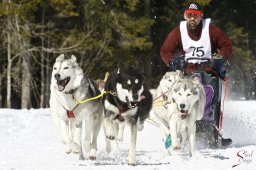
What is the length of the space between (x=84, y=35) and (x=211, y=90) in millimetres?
13310

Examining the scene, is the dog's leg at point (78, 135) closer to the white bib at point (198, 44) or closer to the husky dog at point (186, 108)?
the husky dog at point (186, 108)

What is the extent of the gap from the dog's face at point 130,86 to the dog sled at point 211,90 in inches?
43.8

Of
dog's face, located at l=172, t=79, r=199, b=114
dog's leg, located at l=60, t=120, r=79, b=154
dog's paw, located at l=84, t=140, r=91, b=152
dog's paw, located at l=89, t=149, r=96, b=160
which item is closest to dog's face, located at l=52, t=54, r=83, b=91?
dog's leg, located at l=60, t=120, r=79, b=154

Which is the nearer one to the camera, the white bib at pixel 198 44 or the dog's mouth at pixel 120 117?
the dog's mouth at pixel 120 117

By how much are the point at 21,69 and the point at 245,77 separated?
31.2 ft

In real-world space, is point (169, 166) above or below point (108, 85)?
below

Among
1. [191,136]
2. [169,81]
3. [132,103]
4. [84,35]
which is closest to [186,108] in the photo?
[191,136]

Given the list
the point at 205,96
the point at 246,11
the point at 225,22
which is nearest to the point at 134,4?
the point at 225,22

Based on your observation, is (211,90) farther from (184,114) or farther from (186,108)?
(186,108)

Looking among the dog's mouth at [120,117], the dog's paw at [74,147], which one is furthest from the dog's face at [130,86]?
the dog's paw at [74,147]

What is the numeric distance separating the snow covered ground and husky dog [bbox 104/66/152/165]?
12.8 inches

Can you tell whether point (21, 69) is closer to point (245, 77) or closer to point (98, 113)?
point (245, 77)

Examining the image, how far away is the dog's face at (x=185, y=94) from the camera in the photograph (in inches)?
259

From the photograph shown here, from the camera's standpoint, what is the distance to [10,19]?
1923cm
